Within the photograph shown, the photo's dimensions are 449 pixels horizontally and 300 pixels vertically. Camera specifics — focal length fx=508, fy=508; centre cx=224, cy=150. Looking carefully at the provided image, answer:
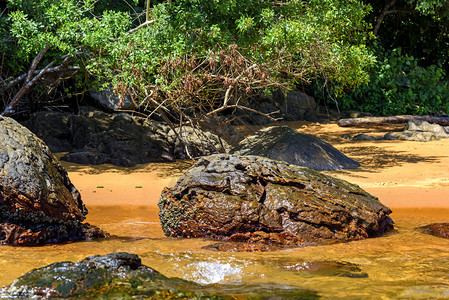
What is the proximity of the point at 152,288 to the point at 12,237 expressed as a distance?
2.25 m

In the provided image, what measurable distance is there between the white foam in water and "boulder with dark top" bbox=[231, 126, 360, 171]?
5.31m

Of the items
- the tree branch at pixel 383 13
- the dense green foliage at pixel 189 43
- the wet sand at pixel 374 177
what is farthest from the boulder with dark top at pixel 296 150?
the tree branch at pixel 383 13

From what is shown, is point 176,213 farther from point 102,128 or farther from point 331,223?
point 102,128

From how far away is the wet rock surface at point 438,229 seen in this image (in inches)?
212

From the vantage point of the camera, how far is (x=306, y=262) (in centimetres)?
429

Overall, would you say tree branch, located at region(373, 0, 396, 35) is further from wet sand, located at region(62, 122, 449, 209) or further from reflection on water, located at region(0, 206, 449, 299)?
reflection on water, located at region(0, 206, 449, 299)

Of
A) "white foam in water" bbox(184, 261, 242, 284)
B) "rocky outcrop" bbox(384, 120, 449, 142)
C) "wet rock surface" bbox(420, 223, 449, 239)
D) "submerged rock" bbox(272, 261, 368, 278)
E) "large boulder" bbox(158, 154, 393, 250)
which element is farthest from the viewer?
"rocky outcrop" bbox(384, 120, 449, 142)

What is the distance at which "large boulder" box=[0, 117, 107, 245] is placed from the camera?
4.79 meters

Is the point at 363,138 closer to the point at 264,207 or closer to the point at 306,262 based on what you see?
the point at 264,207

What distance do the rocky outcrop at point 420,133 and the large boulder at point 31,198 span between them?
9711 mm

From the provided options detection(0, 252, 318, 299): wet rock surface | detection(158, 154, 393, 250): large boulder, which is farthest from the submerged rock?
detection(158, 154, 393, 250): large boulder

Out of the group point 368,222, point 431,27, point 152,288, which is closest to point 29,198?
point 152,288

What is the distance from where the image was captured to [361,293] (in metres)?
3.43

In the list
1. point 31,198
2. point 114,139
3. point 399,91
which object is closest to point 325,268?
point 31,198
